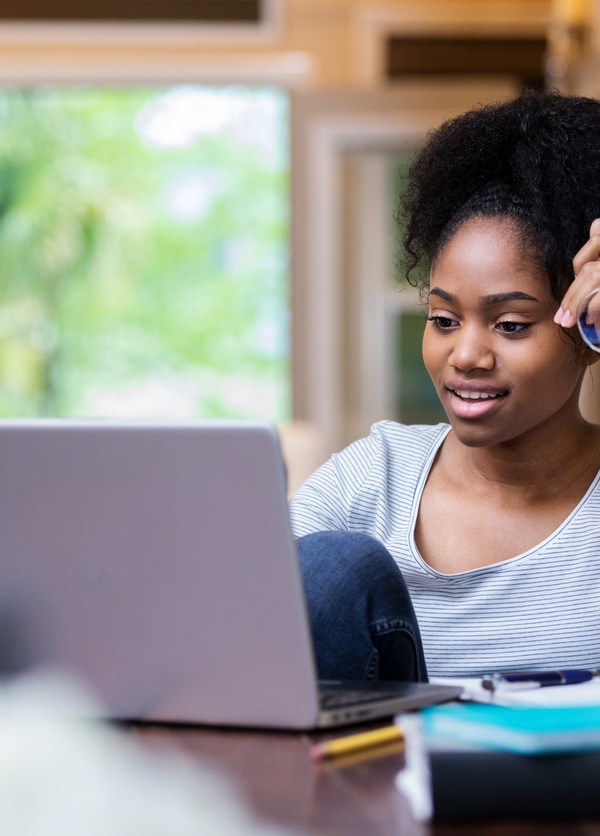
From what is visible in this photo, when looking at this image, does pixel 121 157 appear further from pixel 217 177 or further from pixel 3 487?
pixel 3 487

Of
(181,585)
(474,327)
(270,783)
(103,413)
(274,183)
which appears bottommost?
(103,413)

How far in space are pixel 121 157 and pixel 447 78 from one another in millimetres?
4279

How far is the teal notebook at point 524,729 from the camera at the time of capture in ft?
2.69

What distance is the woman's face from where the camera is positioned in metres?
1.44

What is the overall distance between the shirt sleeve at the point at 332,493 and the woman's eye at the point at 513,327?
0.28 m

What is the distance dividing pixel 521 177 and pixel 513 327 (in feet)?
0.63

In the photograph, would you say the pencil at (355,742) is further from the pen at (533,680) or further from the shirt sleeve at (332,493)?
the shirt sleeve at (332,493)

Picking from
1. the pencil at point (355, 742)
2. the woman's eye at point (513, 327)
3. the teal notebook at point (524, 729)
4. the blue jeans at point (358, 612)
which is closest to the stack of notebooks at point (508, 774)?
the teal notebook at point (524, 729)

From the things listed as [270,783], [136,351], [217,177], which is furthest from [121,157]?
[270,783]

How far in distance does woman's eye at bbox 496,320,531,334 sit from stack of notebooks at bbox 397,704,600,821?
2.23 feet

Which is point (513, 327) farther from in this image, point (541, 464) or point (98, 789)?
point (98, 789)

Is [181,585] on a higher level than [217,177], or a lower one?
lower

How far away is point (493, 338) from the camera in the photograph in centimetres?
145

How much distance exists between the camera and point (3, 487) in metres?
1.02
